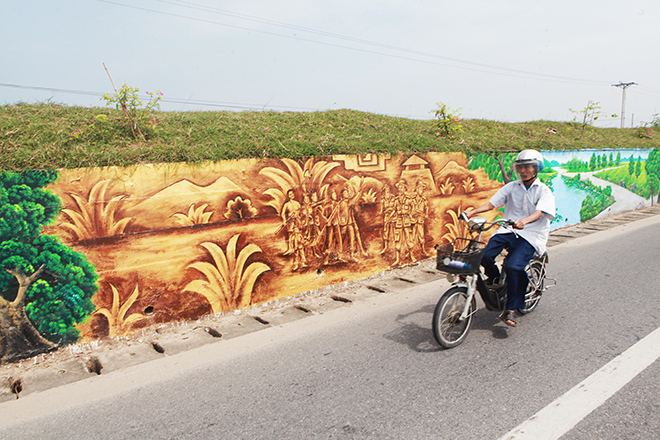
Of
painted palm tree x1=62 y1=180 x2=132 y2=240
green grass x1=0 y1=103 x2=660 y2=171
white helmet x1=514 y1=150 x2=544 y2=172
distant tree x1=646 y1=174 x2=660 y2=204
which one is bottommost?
distant tree x1=646 y1=174 x2=660 y2=204

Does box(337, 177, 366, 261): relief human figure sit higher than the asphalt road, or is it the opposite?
box(337, 177, 366, 261): relief human figure

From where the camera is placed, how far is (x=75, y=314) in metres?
4.55

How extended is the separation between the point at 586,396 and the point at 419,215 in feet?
16.1

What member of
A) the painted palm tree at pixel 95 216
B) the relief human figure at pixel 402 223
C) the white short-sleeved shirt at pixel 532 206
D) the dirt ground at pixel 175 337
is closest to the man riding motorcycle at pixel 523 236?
the white short-sleeved shirt at pixel 532 206

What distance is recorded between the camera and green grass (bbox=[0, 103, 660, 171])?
15.7ft

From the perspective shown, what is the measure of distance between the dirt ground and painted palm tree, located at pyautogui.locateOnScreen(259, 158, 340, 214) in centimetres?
145

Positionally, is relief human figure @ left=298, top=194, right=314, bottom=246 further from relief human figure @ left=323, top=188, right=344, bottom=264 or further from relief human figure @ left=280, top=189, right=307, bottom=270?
relief human figure @ left=323, top=188, right=344, bottom=264

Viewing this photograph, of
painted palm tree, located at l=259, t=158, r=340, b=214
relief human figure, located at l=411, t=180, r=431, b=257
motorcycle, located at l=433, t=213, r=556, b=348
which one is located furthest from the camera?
relief human figure, located at l=411, t=180, r=431, b=257

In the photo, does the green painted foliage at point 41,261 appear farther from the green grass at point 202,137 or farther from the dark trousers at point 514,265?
the dark trousers at point 514,265

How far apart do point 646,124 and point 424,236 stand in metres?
19.3

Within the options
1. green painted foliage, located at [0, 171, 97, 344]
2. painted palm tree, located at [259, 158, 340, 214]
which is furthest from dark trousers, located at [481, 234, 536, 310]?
green painted foliage, located at [0, 171, 97, 344]

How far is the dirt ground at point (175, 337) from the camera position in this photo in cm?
401

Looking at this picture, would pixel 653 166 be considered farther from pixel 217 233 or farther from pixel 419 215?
pixel 217 233

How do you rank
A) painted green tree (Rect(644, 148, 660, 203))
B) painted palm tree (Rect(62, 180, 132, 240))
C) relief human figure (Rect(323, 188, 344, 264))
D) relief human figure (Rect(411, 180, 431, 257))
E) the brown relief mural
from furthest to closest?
painted green tree (Rect(644, 148, 660, 203))
relief human figure (Rect(411, 180, 431, 257))
relief human figure (Rect(323, 188, 344, 264))
the brown relief mural
painted palm tree (Rect(62, 180, 132, 240))
